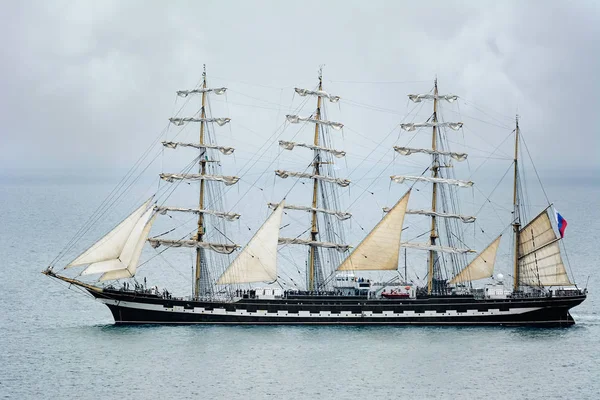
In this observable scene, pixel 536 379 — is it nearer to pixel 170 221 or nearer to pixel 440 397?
pixel 440 397

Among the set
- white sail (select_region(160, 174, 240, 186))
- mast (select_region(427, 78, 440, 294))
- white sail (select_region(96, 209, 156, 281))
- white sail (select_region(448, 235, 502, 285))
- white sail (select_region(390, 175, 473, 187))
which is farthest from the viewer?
mast (select_region(427, 78, 440, 294))

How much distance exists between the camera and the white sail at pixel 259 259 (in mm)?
95188

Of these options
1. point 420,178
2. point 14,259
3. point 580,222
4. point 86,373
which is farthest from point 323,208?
point 580,222

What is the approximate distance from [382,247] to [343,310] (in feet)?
21.9

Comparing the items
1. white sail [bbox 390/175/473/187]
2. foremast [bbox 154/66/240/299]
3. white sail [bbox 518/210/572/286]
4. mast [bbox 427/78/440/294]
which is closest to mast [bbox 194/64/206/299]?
foremast [bbox 154/66/240/299]

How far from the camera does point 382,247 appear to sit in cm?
9731

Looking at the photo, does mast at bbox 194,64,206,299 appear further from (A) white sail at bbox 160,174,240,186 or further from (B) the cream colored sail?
(B) the cream colored sail

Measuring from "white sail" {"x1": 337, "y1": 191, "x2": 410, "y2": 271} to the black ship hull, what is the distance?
328cm

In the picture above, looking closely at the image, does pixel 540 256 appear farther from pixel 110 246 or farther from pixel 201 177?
pixel 110 246

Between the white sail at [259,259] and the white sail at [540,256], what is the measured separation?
22.4 metres

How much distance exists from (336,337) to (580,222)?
95618 mm

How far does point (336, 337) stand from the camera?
90.2 meters

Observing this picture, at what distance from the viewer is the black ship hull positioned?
9469 centimetres

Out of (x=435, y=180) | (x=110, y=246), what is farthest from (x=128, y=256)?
(x=435, y=180)
